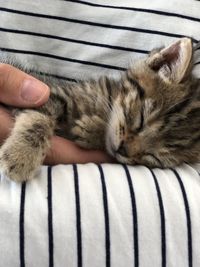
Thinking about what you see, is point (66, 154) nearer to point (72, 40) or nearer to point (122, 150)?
point (122, 150)

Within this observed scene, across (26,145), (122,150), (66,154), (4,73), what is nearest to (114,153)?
(122,150)

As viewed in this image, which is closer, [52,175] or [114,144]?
[52,175]

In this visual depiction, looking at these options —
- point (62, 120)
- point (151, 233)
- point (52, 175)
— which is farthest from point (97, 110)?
point (151, 233)

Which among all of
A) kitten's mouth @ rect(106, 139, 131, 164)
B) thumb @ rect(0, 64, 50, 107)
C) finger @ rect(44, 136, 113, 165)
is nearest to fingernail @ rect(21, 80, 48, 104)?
thumb @ rect(0, 64, 50, 107)

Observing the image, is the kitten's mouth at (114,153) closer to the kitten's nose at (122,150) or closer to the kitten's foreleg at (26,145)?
the kitten's nose at (122,150)

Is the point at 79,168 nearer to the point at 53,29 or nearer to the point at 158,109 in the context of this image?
the point at 158,109

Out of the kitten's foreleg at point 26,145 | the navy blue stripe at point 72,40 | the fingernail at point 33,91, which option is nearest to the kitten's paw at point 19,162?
the kitten's foreleg at point 26,145
